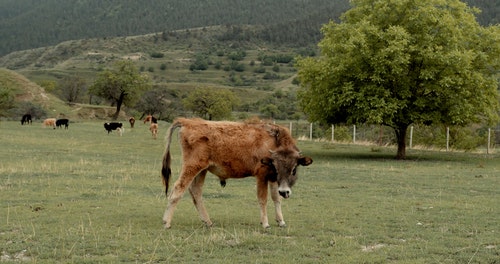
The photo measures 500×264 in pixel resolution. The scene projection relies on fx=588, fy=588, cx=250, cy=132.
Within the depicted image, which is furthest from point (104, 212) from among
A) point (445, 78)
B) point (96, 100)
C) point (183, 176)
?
point (96, 100)

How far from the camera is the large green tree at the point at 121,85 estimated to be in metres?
84.6

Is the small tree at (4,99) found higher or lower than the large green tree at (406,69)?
lower

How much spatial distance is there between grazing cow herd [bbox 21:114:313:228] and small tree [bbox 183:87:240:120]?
75615 millimetres

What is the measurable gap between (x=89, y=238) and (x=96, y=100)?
10620cm

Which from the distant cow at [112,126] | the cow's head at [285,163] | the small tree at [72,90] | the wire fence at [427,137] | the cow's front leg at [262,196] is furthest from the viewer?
the small tree at [72,90]

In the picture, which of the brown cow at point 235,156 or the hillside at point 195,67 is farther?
the hillside at point 195,67

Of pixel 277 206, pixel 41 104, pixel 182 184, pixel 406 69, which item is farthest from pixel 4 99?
pixel 277 206

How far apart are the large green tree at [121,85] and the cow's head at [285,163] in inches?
2970

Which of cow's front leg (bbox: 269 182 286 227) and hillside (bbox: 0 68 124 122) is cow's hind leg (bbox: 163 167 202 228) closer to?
cow's front leg (bbox: 269 182 286 227)

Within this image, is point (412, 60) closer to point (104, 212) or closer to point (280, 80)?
point (104, 212)

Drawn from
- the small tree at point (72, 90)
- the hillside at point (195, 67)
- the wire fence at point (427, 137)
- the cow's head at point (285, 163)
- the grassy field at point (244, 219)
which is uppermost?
the hillside at point (195, 67)

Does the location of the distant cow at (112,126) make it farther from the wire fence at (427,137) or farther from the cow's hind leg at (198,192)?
the cow's hind leg at (198,192)

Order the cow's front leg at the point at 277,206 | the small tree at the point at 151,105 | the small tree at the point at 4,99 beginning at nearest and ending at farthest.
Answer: the cow's front leg at the point at 277,206 < the small tree at the point at 4,99 < the small tree at the point at 151,105

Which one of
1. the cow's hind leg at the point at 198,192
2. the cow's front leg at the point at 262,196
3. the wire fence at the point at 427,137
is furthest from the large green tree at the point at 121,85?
the cow's front leg at the point at 262,196
